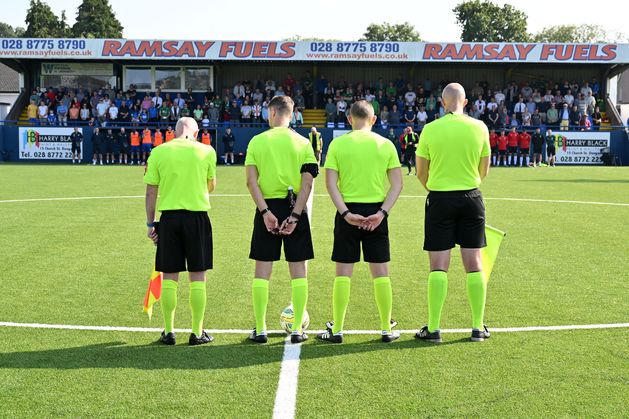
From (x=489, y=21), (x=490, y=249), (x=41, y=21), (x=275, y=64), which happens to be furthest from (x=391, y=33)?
(x=490, y=249)

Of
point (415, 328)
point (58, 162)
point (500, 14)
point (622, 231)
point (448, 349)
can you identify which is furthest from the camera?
point (500, 14)

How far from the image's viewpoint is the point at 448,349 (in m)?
5.75

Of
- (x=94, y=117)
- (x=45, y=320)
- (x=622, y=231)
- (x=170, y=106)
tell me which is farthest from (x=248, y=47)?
(x=45, y=320)

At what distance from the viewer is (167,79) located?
41.6 meters

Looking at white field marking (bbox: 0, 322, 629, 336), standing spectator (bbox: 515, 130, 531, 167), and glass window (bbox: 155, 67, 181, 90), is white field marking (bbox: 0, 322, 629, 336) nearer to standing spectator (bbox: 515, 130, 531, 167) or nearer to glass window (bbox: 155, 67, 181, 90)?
standing spectator (bbox: 515, 130, 531, 167)

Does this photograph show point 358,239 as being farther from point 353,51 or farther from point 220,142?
point 353,51

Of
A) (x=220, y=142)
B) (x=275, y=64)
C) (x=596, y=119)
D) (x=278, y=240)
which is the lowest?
(x=278, y=240)

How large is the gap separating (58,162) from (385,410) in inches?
1363

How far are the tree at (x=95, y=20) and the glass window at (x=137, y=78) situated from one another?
195ft

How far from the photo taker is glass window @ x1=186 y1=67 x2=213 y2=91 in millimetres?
41625

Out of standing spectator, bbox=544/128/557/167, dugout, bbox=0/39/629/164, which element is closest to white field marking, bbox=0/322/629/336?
standing spectator, bbox=544/128/557/167

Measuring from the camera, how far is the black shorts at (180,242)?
601cm

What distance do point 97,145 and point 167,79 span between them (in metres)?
7.49

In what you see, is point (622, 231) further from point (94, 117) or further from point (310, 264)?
point (94, 117)
